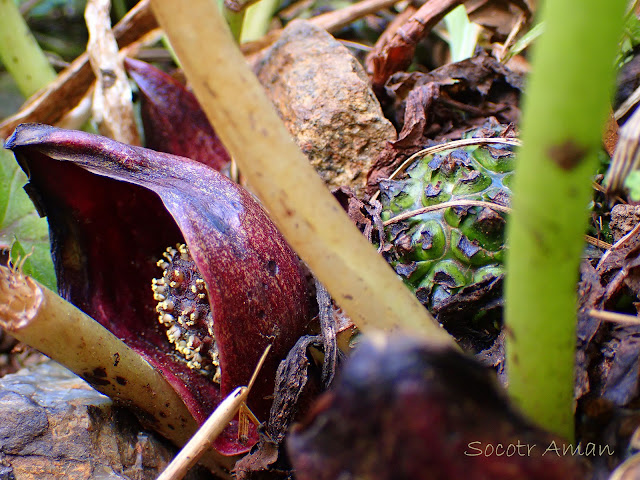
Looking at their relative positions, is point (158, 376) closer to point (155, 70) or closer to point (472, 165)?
point (472, 165)

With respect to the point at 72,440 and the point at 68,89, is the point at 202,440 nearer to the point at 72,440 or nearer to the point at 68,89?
the point at 72,440

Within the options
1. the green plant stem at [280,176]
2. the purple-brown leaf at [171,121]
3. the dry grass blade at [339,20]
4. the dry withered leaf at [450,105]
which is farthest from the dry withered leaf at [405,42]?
the green plant stem at [280,176]

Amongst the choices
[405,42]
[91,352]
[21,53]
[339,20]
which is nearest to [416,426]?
[91,352]

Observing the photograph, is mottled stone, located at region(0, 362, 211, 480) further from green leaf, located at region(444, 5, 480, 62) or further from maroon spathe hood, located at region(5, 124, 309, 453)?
green leaf, located at region(444, 5, 480, 62)

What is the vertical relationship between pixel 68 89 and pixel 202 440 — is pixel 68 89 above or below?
above

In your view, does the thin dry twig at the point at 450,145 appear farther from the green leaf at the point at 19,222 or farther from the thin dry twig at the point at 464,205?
the green leaf at the point at 19,222

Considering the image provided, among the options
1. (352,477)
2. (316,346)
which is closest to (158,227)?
(316,346)

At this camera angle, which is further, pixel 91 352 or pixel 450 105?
pixel 450 105
